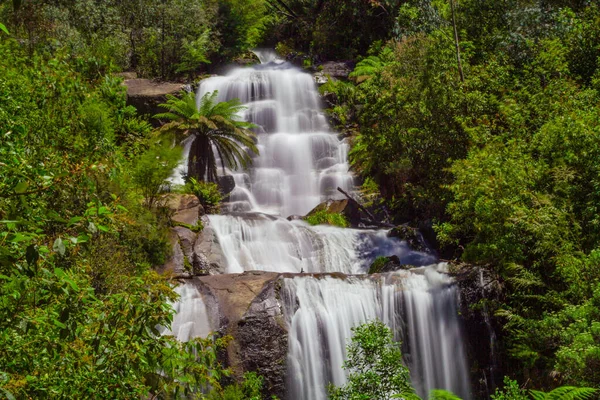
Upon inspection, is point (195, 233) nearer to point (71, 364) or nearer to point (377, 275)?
point (377, 275)

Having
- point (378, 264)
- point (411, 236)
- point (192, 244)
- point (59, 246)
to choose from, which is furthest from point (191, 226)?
point (59, 246)

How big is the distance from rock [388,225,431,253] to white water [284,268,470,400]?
3.70 metres

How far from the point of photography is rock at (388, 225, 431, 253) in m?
15.8

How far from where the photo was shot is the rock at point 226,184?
1964 centimetres

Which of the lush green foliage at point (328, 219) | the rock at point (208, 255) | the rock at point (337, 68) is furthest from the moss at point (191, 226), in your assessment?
Result: the rock at point (337, 68)

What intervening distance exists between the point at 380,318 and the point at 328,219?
6582 millimetres

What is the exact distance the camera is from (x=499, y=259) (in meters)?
11.0

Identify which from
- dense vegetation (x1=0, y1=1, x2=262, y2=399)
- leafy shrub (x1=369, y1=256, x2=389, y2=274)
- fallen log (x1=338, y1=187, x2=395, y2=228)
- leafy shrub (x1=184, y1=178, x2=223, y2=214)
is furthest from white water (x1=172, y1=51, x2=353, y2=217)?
leafy shrub (x1=369, y1=256, x2=389, y2=274)

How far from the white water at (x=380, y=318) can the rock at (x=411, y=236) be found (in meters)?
3.70

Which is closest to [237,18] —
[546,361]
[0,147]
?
[546,361]

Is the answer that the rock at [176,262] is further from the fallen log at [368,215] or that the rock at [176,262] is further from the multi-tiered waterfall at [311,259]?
the fallen log at [368,215]

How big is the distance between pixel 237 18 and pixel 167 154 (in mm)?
19069

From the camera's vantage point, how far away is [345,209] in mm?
18438

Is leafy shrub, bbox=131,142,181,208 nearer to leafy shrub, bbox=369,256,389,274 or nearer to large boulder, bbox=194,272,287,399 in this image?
large boulder, bbox=194,272,287,399
